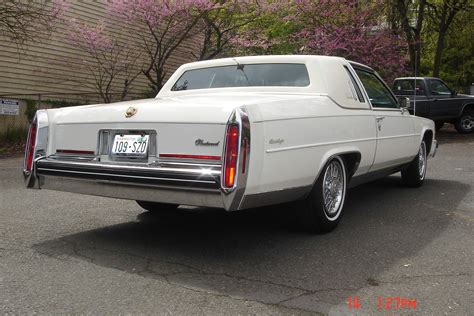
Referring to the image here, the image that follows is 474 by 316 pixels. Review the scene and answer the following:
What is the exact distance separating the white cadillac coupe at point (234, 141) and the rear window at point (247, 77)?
0.04ft

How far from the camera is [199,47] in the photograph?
747 inches

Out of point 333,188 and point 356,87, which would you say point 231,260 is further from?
point 356,87

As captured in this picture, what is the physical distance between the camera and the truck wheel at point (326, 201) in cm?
445

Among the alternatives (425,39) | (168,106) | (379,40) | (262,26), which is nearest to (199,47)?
(262,26)

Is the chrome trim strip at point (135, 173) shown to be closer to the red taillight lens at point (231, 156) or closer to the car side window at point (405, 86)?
the red taillight lens at point (231, 156)

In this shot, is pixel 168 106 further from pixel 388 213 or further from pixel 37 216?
pixel 388 213

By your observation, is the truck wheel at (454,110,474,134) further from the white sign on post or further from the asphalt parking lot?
the white sign on post

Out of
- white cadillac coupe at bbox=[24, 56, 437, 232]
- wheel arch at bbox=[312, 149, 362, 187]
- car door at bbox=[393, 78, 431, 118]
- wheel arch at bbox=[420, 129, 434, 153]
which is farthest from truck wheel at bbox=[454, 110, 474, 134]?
wheel arch at bbox=[312, 149, 362, 187]

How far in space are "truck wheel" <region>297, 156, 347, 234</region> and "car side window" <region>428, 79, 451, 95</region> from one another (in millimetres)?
10956

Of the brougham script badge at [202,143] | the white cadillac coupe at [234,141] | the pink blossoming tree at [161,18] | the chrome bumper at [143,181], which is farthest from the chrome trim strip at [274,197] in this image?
the pink blossoming tree at [161,18]

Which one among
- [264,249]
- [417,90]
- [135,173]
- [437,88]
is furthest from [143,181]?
[437,88]

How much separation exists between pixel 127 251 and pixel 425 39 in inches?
746

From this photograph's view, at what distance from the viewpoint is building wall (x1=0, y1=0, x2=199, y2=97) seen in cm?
1392

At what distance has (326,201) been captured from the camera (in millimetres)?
4703
